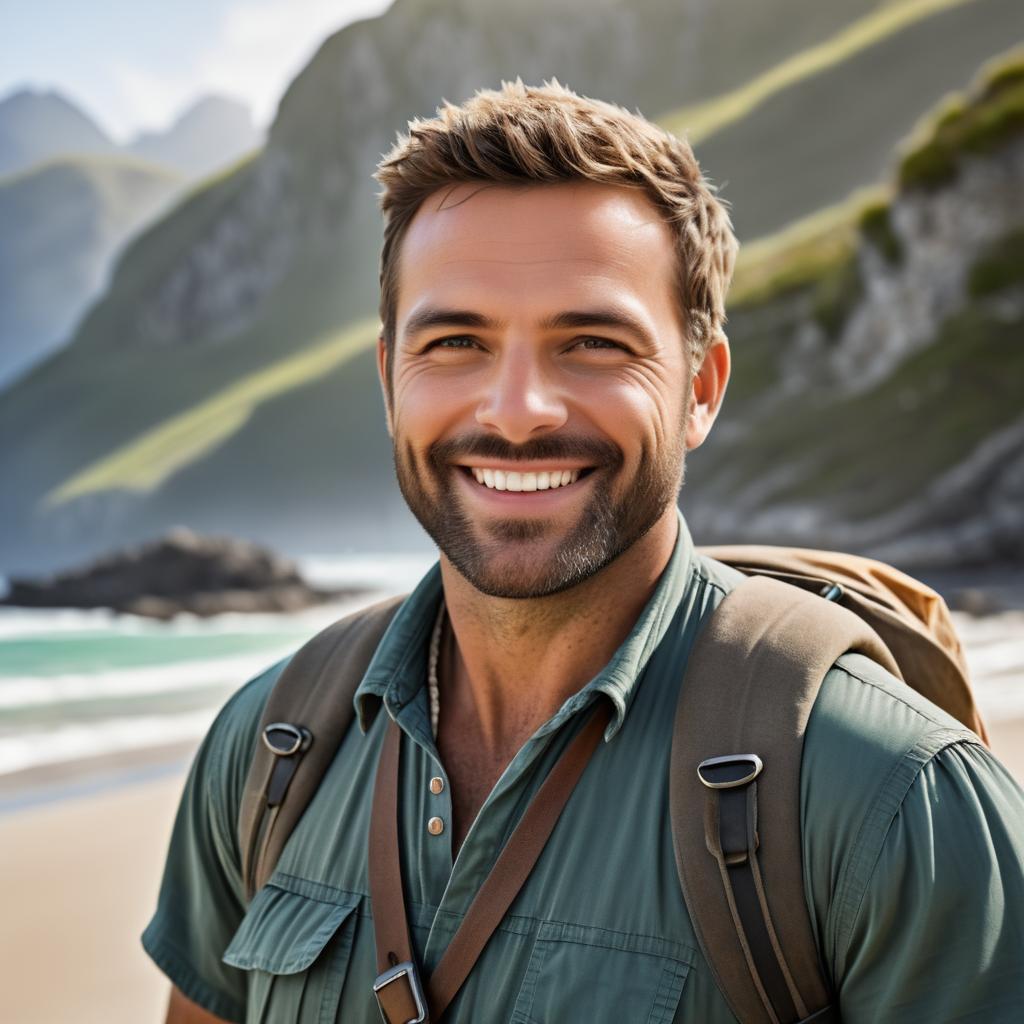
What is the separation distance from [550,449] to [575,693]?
46 cm

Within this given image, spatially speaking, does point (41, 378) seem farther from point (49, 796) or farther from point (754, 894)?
point (754, 894)

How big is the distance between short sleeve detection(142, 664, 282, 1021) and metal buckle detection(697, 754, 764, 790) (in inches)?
42.1

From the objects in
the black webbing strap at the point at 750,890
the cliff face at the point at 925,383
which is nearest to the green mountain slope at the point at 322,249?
the cliff face at the point at 925,383

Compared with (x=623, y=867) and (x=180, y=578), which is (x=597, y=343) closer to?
(x=623, y=867)

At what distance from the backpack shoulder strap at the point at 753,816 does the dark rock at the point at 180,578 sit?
4665cm

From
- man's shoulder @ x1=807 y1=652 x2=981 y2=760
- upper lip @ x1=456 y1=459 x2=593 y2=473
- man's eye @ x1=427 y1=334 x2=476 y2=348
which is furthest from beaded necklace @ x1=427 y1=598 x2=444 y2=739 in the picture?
man's shoulder @ x1=807 y1=652 x2=981 y2=760

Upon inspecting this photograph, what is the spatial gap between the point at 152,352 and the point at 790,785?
179 m

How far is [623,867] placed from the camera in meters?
2.01

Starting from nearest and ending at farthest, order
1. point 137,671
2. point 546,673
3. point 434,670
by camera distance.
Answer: point 546,673 → point 434,670 → point 137,671

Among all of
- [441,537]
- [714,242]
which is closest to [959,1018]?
[441,537]

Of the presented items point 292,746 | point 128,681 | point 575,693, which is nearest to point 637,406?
point 575,693

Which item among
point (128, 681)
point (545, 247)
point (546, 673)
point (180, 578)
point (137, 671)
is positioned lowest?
point (546, 673)

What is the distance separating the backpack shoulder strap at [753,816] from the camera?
6.11ft

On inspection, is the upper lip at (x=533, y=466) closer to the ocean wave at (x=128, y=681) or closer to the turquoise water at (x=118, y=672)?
the turquoise water at (x=118, y=672)
